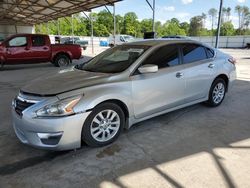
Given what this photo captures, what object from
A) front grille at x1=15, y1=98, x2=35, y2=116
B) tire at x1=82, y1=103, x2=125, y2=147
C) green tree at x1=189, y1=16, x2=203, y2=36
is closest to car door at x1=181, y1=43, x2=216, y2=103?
tire at x1=82, y1=103, x2=125, y2=147

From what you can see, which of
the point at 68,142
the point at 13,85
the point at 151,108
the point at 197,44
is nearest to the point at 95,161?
the point at 68,142

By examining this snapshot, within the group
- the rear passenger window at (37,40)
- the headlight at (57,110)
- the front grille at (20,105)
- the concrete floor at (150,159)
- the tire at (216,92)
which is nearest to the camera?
the concrete floor at (150,159)

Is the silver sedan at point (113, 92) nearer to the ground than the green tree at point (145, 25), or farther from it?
nearer to the ground

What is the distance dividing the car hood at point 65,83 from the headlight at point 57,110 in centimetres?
21

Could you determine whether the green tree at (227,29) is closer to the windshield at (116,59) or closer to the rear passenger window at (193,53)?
the rear passenger window at (193,53)

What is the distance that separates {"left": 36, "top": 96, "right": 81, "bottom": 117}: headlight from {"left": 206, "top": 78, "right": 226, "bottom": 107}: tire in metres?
3.18

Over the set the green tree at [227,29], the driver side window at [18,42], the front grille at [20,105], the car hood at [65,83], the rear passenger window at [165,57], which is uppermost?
the green tree at [227,29]

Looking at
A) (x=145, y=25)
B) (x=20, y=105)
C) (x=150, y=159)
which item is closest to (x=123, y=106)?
(x=150, y=159)

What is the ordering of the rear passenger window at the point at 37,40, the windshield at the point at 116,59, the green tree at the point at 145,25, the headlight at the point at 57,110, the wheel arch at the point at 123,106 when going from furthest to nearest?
the green tree at the point at 145,25 < the rear passenger window at the point at 37,40 < the windshield at the point at 116,59 < the wheel arch at the point at 123,106 < the headlight at the point at 57,110

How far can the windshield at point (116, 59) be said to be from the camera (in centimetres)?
397

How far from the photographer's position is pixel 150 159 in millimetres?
3211

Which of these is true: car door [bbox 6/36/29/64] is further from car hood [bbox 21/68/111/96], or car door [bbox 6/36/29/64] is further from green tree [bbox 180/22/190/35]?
green tree [bbox 180/22/190/35]

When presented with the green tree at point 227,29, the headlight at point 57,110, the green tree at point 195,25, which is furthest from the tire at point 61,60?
the green tree at point 195,25

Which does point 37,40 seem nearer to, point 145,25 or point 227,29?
point 145,25
